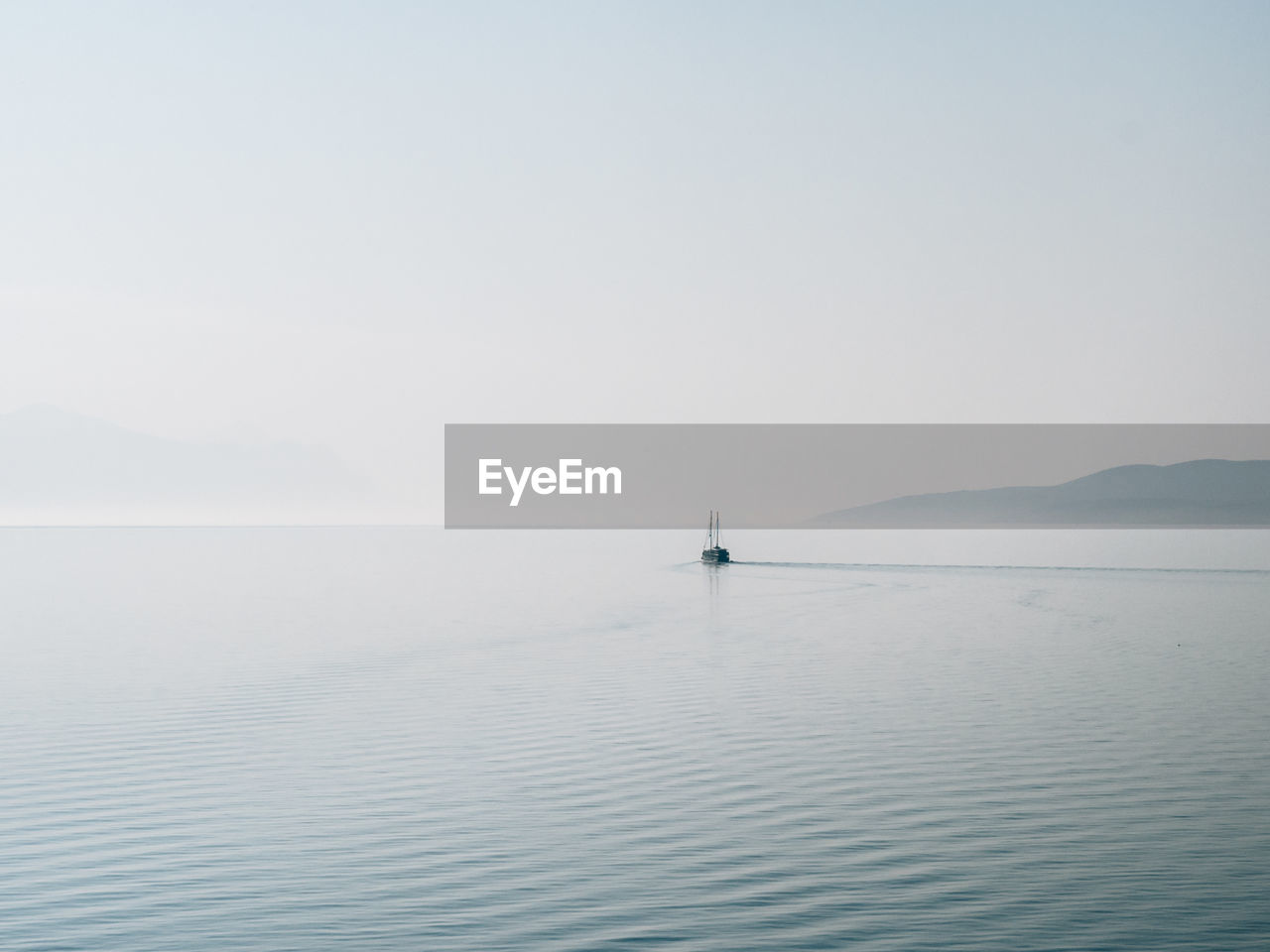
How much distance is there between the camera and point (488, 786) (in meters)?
36.8

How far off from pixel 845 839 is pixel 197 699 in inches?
1500

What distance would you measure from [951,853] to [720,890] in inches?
263

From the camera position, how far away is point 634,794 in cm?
3553

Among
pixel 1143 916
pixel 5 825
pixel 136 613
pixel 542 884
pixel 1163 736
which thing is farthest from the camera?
pixel 136 613

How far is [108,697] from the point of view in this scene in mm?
57625

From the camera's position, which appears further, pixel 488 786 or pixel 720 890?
pixel 488 786

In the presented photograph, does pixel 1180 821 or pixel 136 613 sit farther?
pixel 136 613

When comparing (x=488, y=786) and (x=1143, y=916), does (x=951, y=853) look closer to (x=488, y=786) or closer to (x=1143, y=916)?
(x=1143, y=916)

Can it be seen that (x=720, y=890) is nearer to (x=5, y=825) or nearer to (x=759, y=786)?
(x=759, y=786)

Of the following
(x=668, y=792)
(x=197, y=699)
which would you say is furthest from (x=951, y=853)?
(x=197, y=699)

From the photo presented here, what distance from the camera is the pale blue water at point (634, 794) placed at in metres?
24.3

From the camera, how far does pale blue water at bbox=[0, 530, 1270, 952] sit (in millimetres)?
24344

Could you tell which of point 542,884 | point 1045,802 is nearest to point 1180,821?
point 1045,802

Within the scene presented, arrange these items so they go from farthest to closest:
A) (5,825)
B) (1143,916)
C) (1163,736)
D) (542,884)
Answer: (1163,736)
(5,825)
(542,884)
(1143,916)
